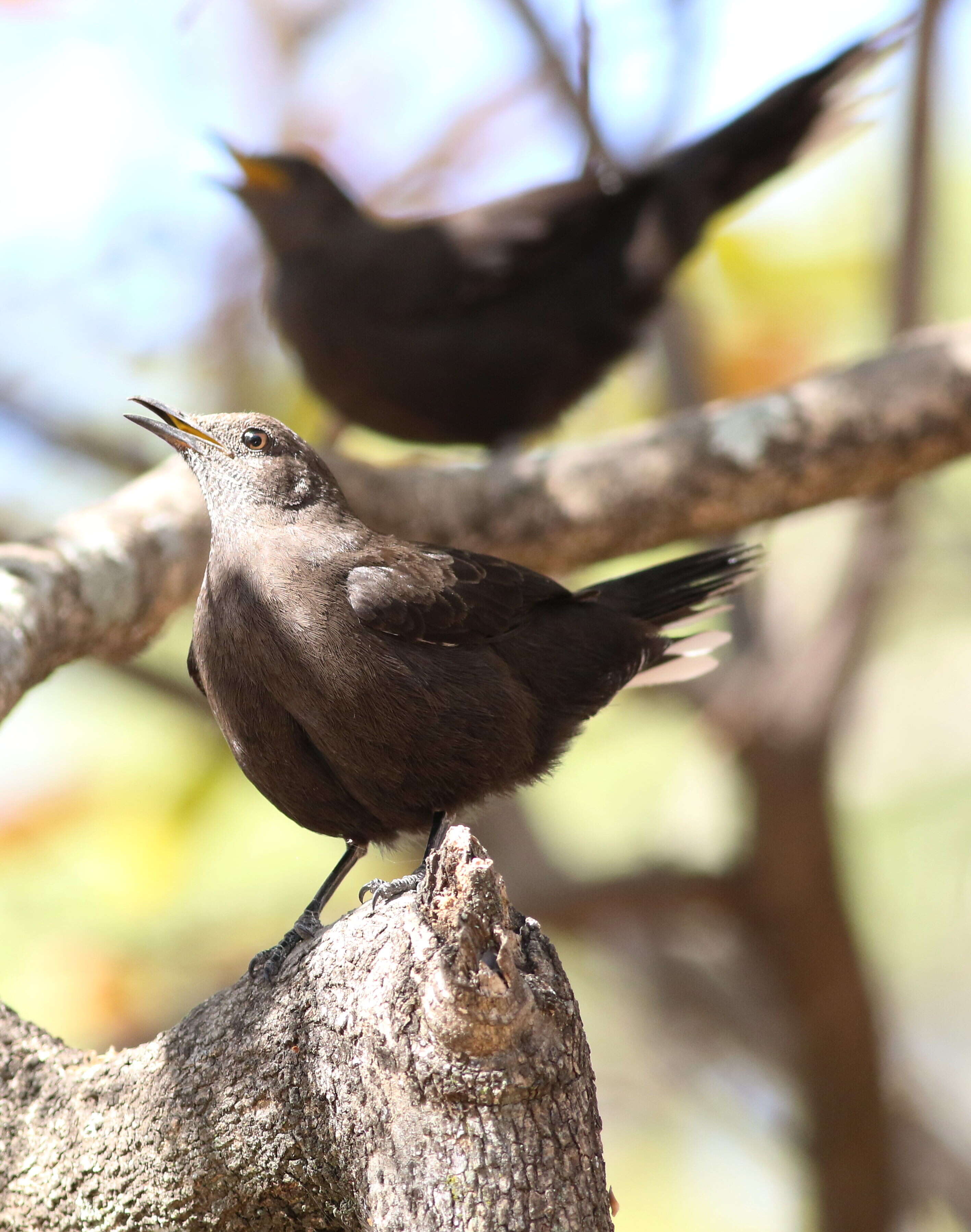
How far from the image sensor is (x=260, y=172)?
5.65 metres

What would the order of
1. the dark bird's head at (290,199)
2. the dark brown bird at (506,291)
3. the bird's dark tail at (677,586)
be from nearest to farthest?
the bird's dark tail at (677,586) → the dark brown bird at (506,291) → the dark bird's head at (290,199)

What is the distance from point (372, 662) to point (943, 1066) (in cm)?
886

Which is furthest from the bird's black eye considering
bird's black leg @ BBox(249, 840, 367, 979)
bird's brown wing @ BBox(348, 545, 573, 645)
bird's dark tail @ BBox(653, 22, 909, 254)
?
bird's dark tail @ BBox(653, 22, 909, 254)

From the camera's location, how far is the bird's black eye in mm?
2934

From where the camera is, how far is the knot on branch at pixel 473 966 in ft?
5.60

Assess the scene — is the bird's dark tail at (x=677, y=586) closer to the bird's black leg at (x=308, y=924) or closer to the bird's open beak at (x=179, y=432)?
the bird's black leg at (x=308, y=924)

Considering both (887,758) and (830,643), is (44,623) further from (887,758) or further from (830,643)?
(887,758)

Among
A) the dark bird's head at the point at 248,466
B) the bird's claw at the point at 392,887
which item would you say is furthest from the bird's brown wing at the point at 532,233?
the bird's claw at the point at 392,887

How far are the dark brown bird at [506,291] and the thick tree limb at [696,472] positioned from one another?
1.91ft

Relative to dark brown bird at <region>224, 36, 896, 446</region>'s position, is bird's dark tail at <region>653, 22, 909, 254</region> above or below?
above

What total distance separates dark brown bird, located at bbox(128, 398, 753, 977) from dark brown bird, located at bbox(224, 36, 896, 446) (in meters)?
2.21

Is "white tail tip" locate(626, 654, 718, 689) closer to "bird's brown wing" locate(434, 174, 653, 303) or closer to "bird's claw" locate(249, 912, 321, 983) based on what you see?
"bird's claw" locate(249, 912, 321, 983)

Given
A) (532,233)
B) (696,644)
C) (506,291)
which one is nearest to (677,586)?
(696,644)

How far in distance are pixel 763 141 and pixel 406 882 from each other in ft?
13.3
